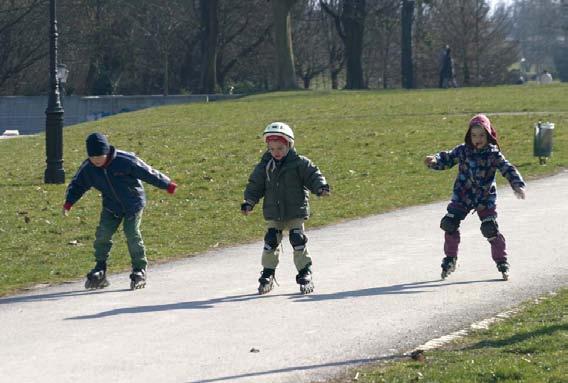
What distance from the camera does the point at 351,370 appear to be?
7594mm

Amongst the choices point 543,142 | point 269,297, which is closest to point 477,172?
point 269,297

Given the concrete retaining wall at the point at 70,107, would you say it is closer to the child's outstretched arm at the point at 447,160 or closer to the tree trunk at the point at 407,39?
the tree trunk at the point at 407,39

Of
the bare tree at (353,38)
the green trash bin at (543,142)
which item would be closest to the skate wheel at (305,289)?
the green trash bin at (543,142)

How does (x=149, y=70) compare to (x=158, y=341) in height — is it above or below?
above

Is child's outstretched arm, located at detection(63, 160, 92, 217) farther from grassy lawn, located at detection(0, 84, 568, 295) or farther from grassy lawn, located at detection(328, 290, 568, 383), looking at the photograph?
grassy lawn, located at detection(328, 290, 568, 383)

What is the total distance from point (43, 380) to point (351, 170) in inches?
532

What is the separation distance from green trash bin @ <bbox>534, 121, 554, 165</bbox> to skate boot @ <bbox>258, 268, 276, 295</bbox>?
11.1 meters

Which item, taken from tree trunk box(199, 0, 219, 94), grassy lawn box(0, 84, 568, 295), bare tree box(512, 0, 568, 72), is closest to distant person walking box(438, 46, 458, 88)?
grassy lawn box(0, 84, 568, 295)

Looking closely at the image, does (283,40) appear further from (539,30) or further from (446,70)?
(539,30)

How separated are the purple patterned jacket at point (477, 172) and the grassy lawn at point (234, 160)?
3192 mm

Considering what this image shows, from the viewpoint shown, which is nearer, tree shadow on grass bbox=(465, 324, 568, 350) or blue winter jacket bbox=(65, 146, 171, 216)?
tree shadow on grass bbox=(465, 324, 568, 350)

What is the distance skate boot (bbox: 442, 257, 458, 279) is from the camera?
10867 millimetres

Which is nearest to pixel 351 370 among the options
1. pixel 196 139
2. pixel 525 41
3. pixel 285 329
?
pixel 285 329

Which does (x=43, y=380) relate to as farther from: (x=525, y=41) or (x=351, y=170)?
(x=525, y=41)
